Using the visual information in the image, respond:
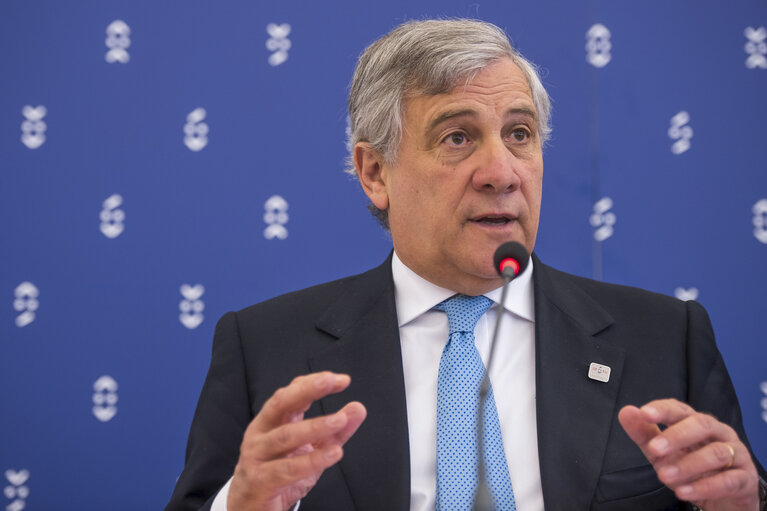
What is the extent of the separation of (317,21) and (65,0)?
67 cm

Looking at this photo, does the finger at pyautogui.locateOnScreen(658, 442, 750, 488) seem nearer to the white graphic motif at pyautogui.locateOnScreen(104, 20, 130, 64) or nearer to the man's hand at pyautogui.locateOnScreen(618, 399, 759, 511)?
the man's hand at pyautogui.locateOnScreen(618, 399, 759, 511)

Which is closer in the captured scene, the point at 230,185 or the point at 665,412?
the point at 665,412

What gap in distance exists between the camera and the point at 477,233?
4.45ft

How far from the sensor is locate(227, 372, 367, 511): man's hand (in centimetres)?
91

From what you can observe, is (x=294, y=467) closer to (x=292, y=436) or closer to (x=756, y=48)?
(x=292, y=436)

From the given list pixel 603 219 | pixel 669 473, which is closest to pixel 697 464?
pixel 669 473

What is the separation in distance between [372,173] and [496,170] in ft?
1.19

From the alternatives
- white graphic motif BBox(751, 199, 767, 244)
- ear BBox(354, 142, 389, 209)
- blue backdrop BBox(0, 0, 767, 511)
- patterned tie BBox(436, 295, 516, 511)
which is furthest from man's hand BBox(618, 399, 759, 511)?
white graphic motif BBox(751, 199, 767, 244)

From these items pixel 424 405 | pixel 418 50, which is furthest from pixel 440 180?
pixel 424 405

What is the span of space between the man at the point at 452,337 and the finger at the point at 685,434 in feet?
0.71

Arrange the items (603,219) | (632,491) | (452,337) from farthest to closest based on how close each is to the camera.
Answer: (603,219), (452,337), (632,491)

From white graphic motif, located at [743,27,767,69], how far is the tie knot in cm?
122

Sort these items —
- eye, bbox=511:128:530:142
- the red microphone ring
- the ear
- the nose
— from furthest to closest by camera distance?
1. the ear
2. eye, bbox=511:128:530:142
3. the nose
4. the red microphone ring

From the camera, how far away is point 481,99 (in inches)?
55.6
